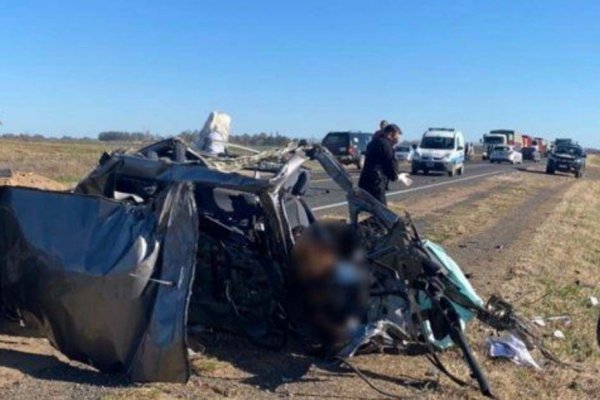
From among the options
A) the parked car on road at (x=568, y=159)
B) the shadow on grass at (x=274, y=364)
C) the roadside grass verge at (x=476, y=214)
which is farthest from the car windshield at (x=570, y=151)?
the shadow on grass at (x=274, y=364)

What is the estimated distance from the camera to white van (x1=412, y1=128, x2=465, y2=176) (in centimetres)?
3684

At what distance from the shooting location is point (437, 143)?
124ft

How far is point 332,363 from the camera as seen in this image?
570 cm

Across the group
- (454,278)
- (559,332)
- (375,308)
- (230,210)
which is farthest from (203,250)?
(559,332)

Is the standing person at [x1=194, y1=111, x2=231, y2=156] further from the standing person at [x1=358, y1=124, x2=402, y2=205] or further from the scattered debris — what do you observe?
the scattered debris

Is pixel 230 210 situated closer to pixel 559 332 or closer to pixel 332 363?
pixel 332 363

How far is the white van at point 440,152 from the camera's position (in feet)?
121

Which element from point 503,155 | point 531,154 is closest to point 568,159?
point 503,155

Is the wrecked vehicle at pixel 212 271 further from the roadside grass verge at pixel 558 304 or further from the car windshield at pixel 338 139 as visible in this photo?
the car windshield at pixel 338 139

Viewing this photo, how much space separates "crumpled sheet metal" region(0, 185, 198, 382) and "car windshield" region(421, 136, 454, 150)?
33.2m

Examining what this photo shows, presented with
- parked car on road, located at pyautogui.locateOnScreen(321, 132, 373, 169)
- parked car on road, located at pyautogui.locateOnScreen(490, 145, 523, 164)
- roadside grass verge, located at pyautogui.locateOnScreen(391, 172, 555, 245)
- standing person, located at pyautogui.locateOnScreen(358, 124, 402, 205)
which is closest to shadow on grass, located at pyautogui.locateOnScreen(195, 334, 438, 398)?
standing person, located at pyautogui.locateOnScreen(358, 124, 402, 205)

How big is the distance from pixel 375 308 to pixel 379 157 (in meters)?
5.63

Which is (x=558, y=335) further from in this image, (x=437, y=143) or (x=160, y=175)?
(x=437, y=143)

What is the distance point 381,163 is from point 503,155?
53437mm
